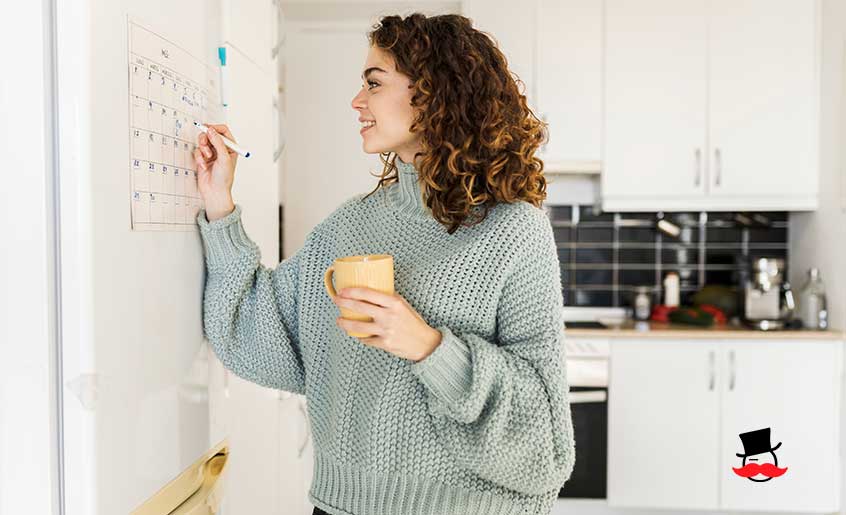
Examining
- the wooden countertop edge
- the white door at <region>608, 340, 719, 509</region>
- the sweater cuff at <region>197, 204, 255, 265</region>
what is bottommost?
the white door at <region>608, 340, 719, 509</region>

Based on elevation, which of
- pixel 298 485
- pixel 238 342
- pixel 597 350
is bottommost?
pixel 298 485

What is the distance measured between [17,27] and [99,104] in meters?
0.12

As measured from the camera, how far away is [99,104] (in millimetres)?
859

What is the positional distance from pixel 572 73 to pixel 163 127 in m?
2.30

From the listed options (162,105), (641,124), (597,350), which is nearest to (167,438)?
(162,105)

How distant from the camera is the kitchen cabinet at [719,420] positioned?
2854mm

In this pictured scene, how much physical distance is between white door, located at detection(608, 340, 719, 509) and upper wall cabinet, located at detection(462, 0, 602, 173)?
792 mm

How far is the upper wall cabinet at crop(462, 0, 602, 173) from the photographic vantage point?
3041mm

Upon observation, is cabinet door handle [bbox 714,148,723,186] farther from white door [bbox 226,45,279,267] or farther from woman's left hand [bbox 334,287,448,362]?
woman's left hand [bbox 334,287,448,362]

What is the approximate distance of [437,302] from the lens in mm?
1133

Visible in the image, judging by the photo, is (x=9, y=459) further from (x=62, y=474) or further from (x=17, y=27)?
(x=17, y=27)

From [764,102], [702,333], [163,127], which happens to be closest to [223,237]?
[163,127]

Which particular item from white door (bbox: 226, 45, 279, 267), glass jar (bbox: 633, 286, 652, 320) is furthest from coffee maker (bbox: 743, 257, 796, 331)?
white door (bbox: 226, 45, 279, 267)

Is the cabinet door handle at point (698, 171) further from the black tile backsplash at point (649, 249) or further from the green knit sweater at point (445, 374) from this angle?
the green knit sweater at point (445, 374)
